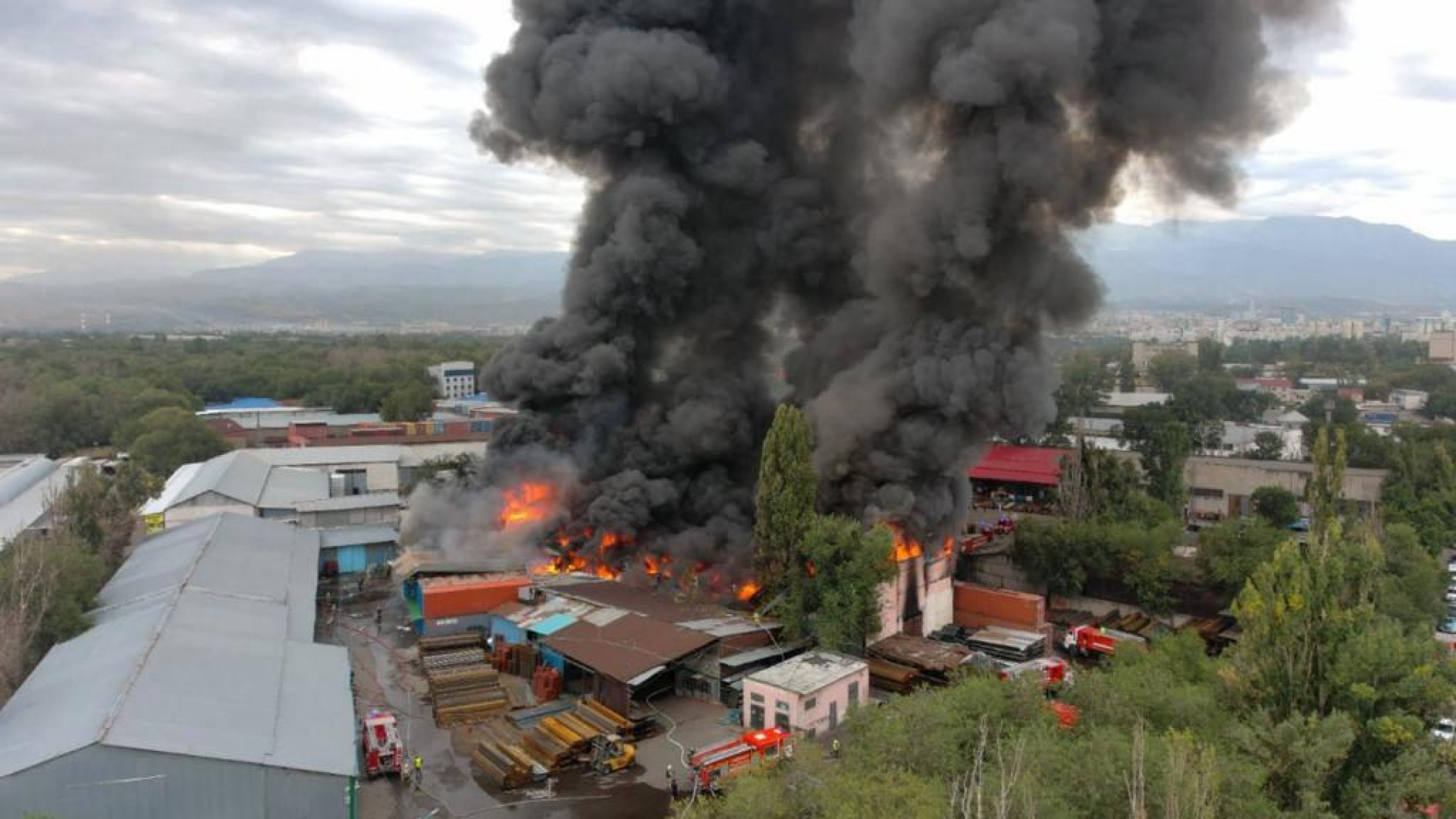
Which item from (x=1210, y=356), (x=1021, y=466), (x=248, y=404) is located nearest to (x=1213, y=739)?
(x=1021, y=466)

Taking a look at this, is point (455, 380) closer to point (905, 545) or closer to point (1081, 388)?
point (1081, 388)

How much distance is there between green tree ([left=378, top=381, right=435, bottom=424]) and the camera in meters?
75.5

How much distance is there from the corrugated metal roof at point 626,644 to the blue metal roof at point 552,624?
0.88ft

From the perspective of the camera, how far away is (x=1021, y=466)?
2061 inches

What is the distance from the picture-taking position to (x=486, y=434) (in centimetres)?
6391

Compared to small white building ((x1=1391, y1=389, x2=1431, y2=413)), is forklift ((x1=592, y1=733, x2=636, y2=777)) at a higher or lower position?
lower

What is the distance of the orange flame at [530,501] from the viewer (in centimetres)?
3325

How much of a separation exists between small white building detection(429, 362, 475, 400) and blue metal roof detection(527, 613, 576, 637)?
75977mm

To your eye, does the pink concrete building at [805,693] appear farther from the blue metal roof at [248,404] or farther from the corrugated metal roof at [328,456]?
the blue metal roof at [248,404]

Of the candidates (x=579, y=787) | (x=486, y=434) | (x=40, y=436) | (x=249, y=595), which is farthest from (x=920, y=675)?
(x=40, y=436)

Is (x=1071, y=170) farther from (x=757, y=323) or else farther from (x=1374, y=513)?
(x=1374, y=513)

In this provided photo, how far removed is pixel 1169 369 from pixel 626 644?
9229 cm

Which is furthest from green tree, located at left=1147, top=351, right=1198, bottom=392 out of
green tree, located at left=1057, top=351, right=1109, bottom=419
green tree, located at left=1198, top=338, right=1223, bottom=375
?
green tree, located at left=1057, top=351, right=1109, bottom=419

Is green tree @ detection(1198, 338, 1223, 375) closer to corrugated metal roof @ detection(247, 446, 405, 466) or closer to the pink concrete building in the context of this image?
corrugated metal roof @ detection(247, 446, 405, 466)
